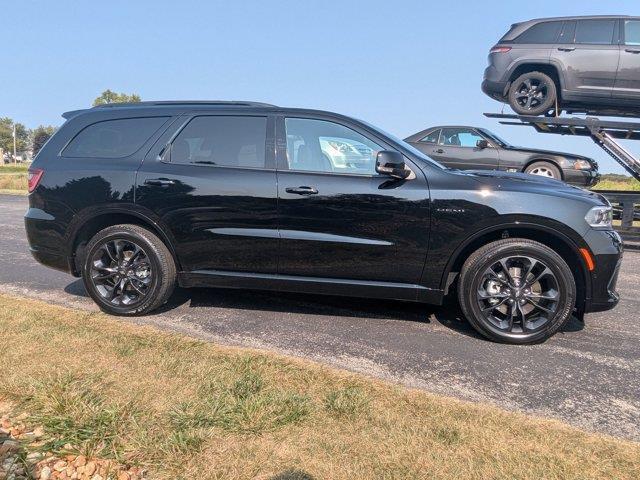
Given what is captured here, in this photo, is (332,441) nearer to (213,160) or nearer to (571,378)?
(571,378)

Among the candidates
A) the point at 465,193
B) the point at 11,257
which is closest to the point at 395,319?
the point at 465,193

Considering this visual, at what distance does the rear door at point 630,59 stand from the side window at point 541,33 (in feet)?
3.25

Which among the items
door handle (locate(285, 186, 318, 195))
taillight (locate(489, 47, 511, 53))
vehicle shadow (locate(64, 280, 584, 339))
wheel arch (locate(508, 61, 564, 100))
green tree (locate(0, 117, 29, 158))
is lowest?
vehicle shadow (locate(64, 280, 584, 339))

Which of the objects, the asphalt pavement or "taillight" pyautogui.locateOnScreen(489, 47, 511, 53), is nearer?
the asphalt pavement

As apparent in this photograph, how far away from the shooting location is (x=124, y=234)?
13.1ft

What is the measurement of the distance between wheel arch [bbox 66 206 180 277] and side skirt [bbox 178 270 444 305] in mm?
305

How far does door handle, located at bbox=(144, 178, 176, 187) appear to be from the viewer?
3908mm

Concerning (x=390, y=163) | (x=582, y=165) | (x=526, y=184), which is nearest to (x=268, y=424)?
(x=390, y=163)

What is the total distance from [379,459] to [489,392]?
3.49 feet

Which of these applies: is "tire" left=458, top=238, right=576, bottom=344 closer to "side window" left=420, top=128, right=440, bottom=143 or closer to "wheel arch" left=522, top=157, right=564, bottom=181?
"wheel arch" left=522, top=157, right=564, bottom=181

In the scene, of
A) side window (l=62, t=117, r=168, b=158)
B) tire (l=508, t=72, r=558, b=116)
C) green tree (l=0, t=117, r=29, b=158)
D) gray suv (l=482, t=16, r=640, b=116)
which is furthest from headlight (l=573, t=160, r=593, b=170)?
green tree (l=0, t=117, r=29, b=158)

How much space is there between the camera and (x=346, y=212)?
12.0 ft

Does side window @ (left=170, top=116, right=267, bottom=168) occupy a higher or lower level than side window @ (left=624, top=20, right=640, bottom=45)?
lower

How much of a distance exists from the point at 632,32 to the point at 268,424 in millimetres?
8465
